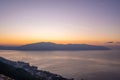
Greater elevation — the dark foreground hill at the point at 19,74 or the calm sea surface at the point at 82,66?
the dark foreground hill at the point at 19,74

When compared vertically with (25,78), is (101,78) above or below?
below

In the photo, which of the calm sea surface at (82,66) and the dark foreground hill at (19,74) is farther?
the calm sea surface at (82,66)

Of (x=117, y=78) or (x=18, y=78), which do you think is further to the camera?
(x=117, y=78)

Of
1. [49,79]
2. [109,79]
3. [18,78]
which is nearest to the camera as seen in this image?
[18,78]

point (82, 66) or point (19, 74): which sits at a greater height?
point (19, 74)

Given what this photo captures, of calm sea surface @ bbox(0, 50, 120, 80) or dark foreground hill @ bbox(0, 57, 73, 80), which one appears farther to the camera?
calm sea surface @ bbox(0, 50, 120, 80)

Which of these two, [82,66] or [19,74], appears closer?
[19,74]

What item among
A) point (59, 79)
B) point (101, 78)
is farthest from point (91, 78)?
point (59, 79)

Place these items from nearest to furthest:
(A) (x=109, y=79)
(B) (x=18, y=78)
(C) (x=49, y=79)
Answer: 1. (B) (x=18, y=78)
2. (C) (x=49, y=79)
3. (A) (x=109, y=79)

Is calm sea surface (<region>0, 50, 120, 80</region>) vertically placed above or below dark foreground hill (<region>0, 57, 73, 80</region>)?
below

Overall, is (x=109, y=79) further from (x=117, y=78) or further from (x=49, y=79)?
(x=49, y=79)
